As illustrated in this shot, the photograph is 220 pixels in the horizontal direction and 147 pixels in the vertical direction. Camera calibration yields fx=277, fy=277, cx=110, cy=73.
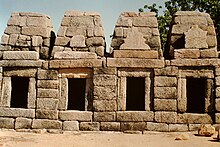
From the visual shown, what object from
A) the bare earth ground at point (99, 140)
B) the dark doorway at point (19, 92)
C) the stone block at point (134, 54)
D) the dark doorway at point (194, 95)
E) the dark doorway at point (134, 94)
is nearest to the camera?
the bare earth ground at point (99, 140)

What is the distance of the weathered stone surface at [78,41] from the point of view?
8836 millimetres

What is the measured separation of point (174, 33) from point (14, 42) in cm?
521

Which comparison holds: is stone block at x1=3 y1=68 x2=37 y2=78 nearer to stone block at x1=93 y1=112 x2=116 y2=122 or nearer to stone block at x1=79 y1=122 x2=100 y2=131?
stone block at x1=79 y1=122 x2=100 y2=131

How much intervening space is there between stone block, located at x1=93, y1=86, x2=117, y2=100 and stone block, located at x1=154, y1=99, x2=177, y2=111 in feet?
4.26

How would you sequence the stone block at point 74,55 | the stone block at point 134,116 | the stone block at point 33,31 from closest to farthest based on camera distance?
the stone block at point 134,116 < the stone block at point 74,55 < the stone block at point 33,31

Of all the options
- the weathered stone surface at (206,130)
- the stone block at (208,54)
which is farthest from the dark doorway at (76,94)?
the weathered stone surface at (206,130)

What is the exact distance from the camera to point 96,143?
22.4 feet

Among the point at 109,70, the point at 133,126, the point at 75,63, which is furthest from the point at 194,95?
the point at 75,63

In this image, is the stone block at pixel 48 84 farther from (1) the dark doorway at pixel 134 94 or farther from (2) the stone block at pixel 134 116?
(1) the dark doorway at pixel 134 94

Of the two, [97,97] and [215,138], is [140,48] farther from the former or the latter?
[215,138]

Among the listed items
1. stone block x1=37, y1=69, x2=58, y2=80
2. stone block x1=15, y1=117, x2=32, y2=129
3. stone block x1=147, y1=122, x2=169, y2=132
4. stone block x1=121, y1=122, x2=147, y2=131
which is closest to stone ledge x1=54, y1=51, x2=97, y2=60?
stone block x1=37, y1=69, x2=58, y2=80

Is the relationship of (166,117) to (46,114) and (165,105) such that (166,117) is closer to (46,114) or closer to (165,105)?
(165,105)

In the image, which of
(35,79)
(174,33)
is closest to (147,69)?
(174,33)

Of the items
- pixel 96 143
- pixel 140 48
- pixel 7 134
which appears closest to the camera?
pixel 96 143
